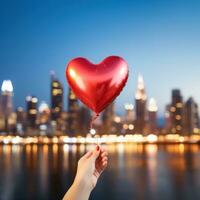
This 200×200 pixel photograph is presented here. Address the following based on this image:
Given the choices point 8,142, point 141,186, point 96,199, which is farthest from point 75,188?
point 8,142

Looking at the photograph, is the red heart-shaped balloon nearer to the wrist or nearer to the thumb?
the thumb

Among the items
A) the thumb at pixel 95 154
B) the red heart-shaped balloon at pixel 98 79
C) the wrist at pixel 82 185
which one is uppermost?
the red heart-shaped balloon at pixel 98 79

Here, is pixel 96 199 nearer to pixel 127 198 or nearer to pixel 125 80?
pixel 127 198

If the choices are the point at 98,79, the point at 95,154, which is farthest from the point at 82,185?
the point at 98,79

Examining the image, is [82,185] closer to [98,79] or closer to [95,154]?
[95,154]

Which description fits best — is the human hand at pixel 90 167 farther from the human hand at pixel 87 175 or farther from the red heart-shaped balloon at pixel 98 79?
the red heart-shaped balloon at pixel 98 79

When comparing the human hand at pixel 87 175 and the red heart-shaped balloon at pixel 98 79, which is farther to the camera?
the red heart-shaped balloon at pixel 98 79

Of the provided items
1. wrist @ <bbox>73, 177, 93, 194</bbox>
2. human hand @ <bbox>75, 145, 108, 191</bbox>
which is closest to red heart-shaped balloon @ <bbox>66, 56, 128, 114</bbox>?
human hand @ <bbox>75, 145, 108, 191</bbox>

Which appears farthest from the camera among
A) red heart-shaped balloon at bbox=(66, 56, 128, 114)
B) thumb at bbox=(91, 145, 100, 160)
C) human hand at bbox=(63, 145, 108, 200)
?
red heart-shaped balloon at bbox=(66, 56, 128, 114)

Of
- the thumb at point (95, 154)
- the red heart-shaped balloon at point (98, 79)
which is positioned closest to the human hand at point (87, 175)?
the thumb at point (95, 154)

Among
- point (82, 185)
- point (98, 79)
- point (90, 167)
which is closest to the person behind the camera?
point (82, 185)
